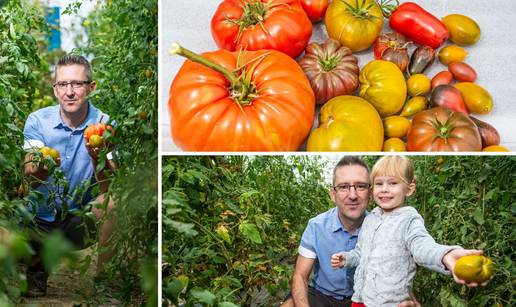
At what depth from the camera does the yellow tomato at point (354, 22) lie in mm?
2043

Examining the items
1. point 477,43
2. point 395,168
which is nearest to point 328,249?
point 395,168

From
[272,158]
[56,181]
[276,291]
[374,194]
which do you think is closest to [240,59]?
[272,158]

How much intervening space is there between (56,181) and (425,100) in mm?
1260

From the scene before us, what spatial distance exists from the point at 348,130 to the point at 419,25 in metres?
0.40

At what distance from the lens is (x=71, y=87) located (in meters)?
2.72

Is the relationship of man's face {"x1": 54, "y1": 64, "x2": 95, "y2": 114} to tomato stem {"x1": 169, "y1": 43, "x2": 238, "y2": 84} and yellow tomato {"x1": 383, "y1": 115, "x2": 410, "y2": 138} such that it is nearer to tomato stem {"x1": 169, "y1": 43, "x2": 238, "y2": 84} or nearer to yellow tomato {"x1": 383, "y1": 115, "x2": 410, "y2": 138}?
tomato stem {"x1": 169, "y1": 43, "x2": 238, "y2": 84}

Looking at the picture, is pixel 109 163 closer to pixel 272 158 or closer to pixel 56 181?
pixel 56 181

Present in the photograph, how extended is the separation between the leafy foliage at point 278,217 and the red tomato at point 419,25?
0.35 metres

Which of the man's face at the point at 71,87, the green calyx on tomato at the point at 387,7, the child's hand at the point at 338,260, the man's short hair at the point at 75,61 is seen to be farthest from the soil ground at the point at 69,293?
the green calyx on tomato at the point at 387,7

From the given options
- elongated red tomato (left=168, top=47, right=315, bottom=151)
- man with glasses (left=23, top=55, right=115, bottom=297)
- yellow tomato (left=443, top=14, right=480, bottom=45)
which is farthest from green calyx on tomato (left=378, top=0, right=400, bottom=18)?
man with glasses (left=23, top=55, right=115, bottom=297)

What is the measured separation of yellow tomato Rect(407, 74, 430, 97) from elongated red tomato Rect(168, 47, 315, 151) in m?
0.31

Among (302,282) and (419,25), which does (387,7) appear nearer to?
(419,25)

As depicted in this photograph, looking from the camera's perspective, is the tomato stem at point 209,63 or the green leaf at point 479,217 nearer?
the tomato stem at point 209,63

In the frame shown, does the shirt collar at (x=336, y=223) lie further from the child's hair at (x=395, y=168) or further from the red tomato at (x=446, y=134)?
the red tomato at (x=446, y=134)
